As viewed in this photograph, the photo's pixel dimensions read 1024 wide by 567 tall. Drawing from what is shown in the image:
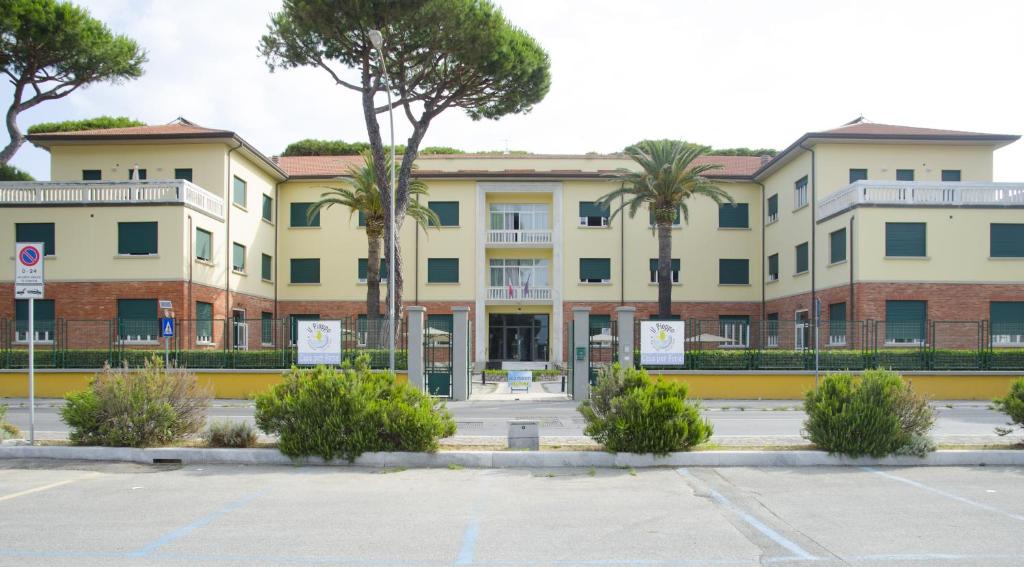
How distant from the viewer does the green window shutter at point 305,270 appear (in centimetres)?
4175

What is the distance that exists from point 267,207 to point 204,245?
777 cm

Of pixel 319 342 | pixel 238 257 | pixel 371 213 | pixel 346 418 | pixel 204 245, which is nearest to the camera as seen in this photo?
pixel 346 418

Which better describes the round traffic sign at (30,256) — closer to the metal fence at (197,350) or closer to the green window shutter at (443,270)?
the metal fence at (197,350)

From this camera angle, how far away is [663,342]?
23.8m

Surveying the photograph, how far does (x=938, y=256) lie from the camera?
100 feet

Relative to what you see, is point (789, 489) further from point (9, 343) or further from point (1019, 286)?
point (1019, 286)

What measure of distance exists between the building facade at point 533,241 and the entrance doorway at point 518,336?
71 millimetres

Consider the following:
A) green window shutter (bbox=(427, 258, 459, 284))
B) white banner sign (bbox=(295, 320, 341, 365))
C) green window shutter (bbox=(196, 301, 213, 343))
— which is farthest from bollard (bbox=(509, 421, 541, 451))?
green window shutter (bbox=(427, 258, 459, 284))

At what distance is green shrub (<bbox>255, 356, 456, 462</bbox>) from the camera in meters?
10.6

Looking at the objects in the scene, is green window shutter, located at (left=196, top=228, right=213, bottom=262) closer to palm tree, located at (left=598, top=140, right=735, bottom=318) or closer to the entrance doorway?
the entrance doorway

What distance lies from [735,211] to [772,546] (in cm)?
3651

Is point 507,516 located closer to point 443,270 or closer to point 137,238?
point 137,238

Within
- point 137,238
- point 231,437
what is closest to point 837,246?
point 137,238

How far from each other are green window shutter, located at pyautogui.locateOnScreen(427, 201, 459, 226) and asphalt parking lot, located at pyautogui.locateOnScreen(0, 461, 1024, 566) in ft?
104
